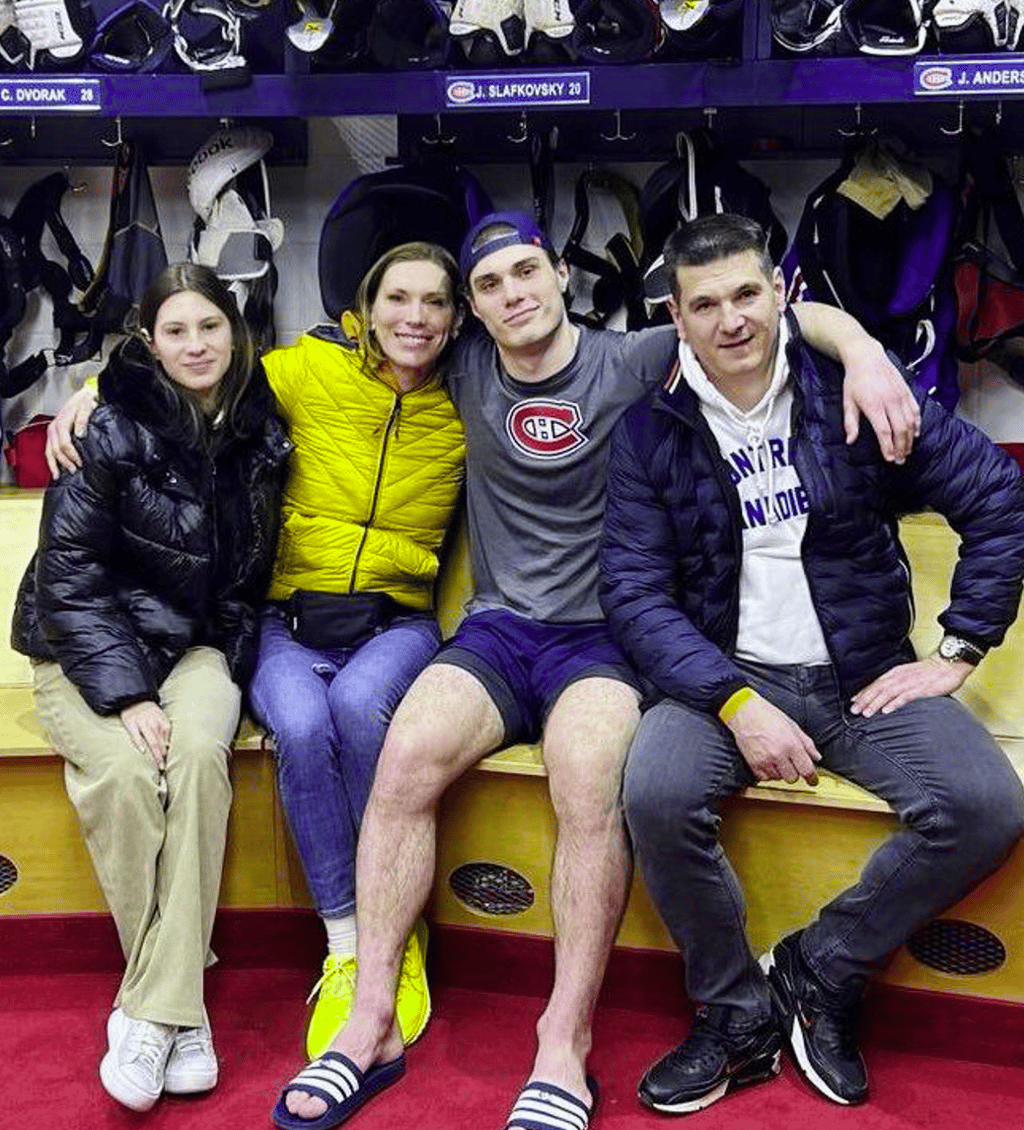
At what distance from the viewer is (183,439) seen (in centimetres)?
264

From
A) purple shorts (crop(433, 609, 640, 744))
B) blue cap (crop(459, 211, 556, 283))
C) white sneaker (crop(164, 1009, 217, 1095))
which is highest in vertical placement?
blue cap (crop(459, 211, 556, 283))

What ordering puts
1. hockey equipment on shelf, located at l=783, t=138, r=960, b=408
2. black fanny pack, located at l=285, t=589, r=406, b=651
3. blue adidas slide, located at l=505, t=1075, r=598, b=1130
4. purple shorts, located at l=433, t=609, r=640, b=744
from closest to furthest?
blue adidas slide, located at l=505, t=1075, r=598, b=1130, purple shorts, located at l=433, t=609, r=640, b=744, black fanny pack, located at l=285, t=589, r=406, b=651, hockey equipment on shelf, located at l=783, t=138, r=960, b=408

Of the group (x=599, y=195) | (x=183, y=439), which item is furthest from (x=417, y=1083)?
(x=599, y=195)

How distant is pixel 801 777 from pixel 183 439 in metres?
1.19

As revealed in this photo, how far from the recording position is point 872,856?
94.0 inches

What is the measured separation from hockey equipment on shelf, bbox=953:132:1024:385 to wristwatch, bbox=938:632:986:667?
0.91 metres

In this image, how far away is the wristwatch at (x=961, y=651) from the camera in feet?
8.20

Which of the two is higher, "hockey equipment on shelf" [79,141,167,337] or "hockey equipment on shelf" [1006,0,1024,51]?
"hockey equipment on shelf" [1006,0,1024,51]

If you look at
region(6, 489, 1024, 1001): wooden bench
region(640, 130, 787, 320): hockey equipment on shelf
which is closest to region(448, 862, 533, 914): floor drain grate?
region(6, 489, 1024, 1001): wooden bench

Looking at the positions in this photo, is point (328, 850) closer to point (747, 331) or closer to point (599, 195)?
point (747, 331)

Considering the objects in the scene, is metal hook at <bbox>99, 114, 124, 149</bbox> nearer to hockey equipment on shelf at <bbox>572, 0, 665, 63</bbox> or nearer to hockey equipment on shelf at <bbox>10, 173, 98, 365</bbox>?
hockey equipment on shelf at <bbox>10, 173, 98, 365</bbox>

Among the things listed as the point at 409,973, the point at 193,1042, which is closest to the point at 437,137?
the point at 409,973

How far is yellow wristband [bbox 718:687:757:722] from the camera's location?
2408mm

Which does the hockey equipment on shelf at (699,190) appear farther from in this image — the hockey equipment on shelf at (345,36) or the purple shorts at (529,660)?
the purple shorts at (529,660)
